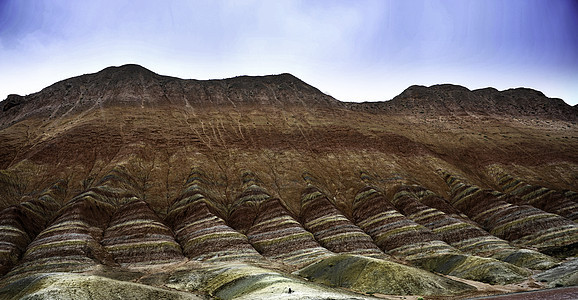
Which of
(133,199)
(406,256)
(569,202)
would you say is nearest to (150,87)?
(133,199)

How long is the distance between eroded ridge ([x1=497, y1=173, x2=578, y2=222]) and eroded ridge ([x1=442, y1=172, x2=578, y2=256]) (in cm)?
602

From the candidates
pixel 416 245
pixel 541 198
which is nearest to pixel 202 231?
pixel 416 245

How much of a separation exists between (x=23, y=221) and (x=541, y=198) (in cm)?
8913

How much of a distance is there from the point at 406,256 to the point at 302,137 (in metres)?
43.1

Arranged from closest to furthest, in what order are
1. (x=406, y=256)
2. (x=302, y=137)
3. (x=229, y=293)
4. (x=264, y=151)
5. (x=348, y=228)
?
(x=229, y=293) → (x=406, y=256) → (x=348, y=228) → (x=264, y=151) → (x=302, y=137)

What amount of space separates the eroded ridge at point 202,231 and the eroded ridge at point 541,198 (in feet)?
172

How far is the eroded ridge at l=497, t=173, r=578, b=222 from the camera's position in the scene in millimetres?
70688

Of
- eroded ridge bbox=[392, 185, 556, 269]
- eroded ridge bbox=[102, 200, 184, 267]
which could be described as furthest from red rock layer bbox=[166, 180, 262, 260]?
eroded ridge bbox=[392, 185, 556, 269]

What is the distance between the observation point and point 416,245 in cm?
5991

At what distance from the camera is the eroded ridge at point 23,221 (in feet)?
170

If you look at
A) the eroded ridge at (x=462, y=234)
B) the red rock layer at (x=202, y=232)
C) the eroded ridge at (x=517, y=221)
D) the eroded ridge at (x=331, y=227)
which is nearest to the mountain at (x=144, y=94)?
the red rock layer at (x=202, y=232)

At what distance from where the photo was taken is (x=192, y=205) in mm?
66938

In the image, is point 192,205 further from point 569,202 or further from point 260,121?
point 569,202

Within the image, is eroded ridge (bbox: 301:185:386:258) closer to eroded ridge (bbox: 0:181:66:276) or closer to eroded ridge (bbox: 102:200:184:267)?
eroded ridge (bbox: 102:200:184:267)
